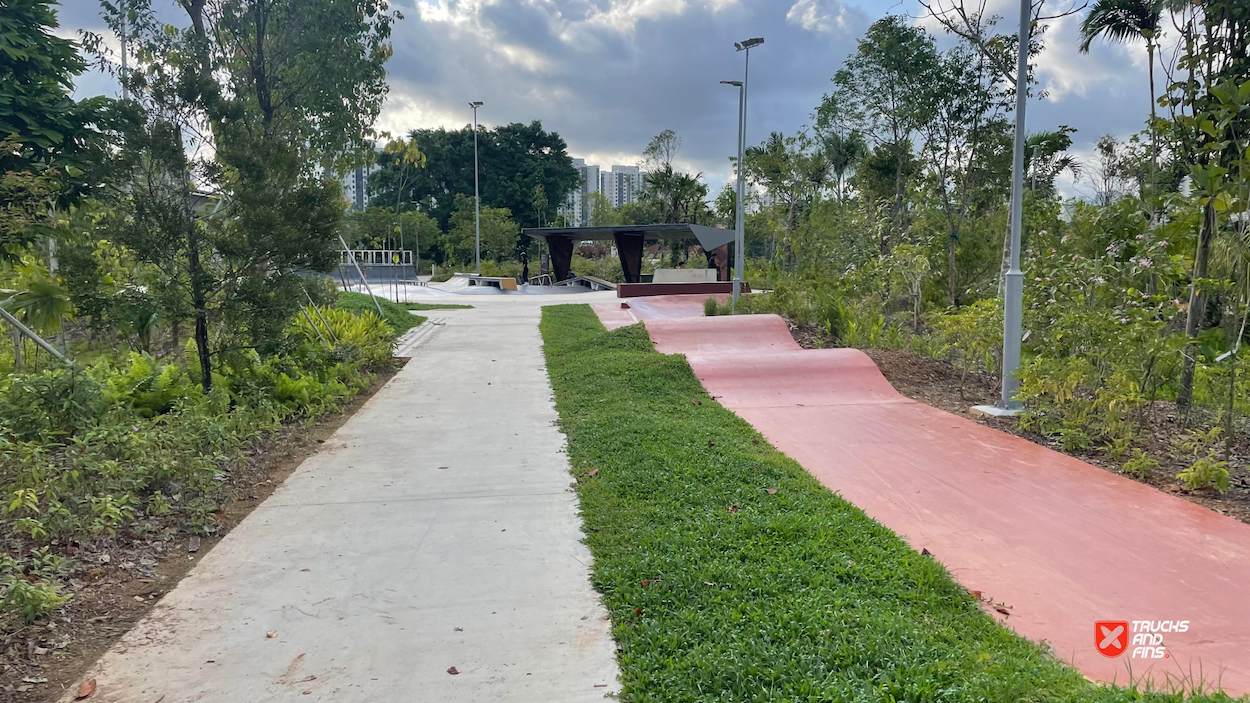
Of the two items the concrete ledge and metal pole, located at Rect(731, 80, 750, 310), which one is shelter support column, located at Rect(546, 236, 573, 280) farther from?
metal pole, located at Rect(731, 80, 750, 310)

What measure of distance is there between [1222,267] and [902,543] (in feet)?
16.2

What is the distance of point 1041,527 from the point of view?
15.3 feet

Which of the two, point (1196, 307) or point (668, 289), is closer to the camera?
point (1196, 307)

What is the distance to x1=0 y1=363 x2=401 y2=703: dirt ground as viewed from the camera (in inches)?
121

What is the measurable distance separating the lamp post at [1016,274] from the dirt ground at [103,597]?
22.9ft

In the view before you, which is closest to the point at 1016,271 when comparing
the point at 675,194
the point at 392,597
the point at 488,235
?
the point at 392,597

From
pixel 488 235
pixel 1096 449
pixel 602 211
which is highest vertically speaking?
pixel 602 211

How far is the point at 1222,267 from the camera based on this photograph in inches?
262

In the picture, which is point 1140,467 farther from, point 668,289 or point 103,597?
point 668,289

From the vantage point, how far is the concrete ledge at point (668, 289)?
24406mm

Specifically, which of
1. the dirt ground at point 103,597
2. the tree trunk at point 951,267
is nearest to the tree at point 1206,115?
the dirt ground at point 103,597

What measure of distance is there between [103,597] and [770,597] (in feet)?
11.2

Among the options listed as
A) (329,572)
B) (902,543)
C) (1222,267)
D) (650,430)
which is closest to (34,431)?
(329,572)

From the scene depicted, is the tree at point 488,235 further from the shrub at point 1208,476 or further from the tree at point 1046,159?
the shrub at point 1208,476
